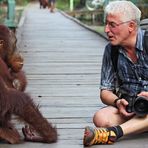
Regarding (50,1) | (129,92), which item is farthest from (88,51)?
(50,1)

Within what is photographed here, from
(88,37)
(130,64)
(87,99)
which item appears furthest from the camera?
(88,37)

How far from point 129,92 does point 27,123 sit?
2.68 feet

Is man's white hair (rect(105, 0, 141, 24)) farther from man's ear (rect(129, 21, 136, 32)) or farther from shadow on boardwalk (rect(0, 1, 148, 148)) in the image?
shadow on boardwalk (rect(0, 1, 148, 148))

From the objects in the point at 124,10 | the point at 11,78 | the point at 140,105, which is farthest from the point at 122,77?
the point at 11,78

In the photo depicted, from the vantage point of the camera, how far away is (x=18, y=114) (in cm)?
382

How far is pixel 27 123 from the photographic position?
12.8 feet

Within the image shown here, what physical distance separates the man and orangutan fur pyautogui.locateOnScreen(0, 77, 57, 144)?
28 centimetres

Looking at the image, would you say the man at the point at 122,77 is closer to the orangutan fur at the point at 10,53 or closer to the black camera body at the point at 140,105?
the black camera body at the point at 140,105

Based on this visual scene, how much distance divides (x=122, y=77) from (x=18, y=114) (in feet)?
2.89

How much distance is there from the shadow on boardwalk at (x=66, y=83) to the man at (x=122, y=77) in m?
0.12

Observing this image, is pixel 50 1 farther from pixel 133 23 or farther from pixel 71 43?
pixel 133 23

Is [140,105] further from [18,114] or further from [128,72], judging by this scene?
[18,114]

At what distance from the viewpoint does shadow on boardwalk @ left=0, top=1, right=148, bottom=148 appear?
4.36 metres

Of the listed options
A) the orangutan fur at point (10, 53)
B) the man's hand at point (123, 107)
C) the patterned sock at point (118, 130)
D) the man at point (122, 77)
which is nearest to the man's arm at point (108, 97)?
the man at point (122, 77)
